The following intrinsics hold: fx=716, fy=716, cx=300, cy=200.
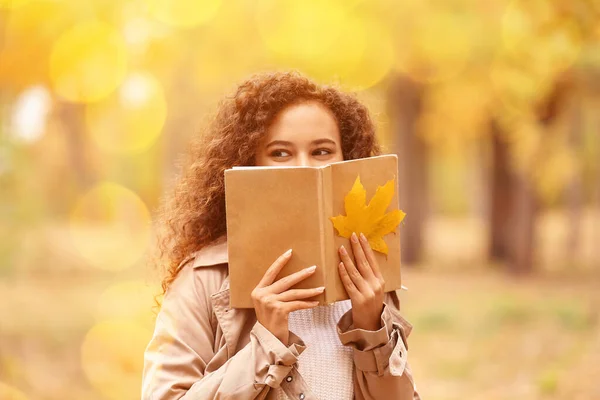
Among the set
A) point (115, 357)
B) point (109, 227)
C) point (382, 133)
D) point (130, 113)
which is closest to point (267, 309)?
point (382, 133)

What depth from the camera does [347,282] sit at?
166cm

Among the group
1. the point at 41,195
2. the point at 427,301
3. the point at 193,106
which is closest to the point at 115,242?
the point at 193,106

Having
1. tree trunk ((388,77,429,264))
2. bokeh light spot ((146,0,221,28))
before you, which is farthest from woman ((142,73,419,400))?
tree trunk ((388,77,429,264))

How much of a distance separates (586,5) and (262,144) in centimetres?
533

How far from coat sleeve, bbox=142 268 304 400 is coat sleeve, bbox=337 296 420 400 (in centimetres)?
15

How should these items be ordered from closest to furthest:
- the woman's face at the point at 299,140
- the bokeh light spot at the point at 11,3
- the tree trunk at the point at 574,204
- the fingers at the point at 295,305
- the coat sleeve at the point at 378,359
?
the fingers at the point at 295,305 → the coat sleeve at the point at 378,359 → the woman's face at the point at 299,140 → the bokeh light spot at the point at 11,3 → the tree trunk at the point at 574,204

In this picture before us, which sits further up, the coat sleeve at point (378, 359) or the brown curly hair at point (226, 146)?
the brown curly hair at point (226, 146)

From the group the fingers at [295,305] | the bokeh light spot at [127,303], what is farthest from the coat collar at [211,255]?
the bokeh light spot at [127,303]

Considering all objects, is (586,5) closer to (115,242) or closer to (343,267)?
(343,267)

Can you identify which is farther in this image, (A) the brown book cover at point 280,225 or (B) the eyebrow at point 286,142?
(B) the eyebrow at point 286,142

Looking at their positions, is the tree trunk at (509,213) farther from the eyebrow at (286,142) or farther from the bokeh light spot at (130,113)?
the eyebrow at (286,142)

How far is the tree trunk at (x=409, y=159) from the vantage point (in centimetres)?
1077

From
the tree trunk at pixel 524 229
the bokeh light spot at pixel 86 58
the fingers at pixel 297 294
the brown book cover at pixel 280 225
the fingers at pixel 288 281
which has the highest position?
the bokeh light spot at pixel 86 58

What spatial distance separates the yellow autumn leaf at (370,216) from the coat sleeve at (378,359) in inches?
7.1
